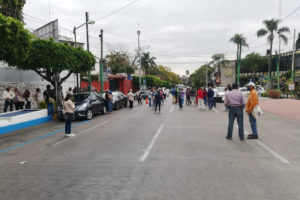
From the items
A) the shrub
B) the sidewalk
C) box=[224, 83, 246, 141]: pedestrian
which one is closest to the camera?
box=[224, 83, 246, 141]: pedestrian

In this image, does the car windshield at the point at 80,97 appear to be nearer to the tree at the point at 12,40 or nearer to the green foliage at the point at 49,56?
the green foliage at the point at 49,56

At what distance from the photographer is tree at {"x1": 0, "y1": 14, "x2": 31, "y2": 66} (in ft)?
29.0

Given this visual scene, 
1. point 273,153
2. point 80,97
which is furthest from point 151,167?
point 80,97

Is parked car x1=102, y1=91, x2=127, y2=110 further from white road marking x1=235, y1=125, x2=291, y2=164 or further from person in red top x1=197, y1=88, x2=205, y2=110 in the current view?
white road marking x1=235, y1=125, x2=291, y2=164

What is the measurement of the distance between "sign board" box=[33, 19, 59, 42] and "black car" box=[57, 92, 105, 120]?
750 centimetres

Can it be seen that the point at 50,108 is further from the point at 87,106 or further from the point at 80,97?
the point at 87,106

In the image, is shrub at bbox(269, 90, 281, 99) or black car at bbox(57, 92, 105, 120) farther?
Answer: shrub at bbox(269, 90, 281, 99)

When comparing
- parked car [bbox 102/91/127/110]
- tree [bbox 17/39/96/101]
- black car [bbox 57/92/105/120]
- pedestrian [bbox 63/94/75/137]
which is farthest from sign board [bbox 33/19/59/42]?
pedestrian [bbox 63/94/75/137]

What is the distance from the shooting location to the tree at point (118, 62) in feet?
166

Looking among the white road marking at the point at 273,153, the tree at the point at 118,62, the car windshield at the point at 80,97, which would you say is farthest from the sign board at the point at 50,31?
the tree at the point at 118,62

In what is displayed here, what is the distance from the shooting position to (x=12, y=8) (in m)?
22.2

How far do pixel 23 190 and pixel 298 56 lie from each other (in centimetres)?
5276

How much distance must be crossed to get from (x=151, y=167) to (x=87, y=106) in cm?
947

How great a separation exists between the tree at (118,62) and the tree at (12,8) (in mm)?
27718
